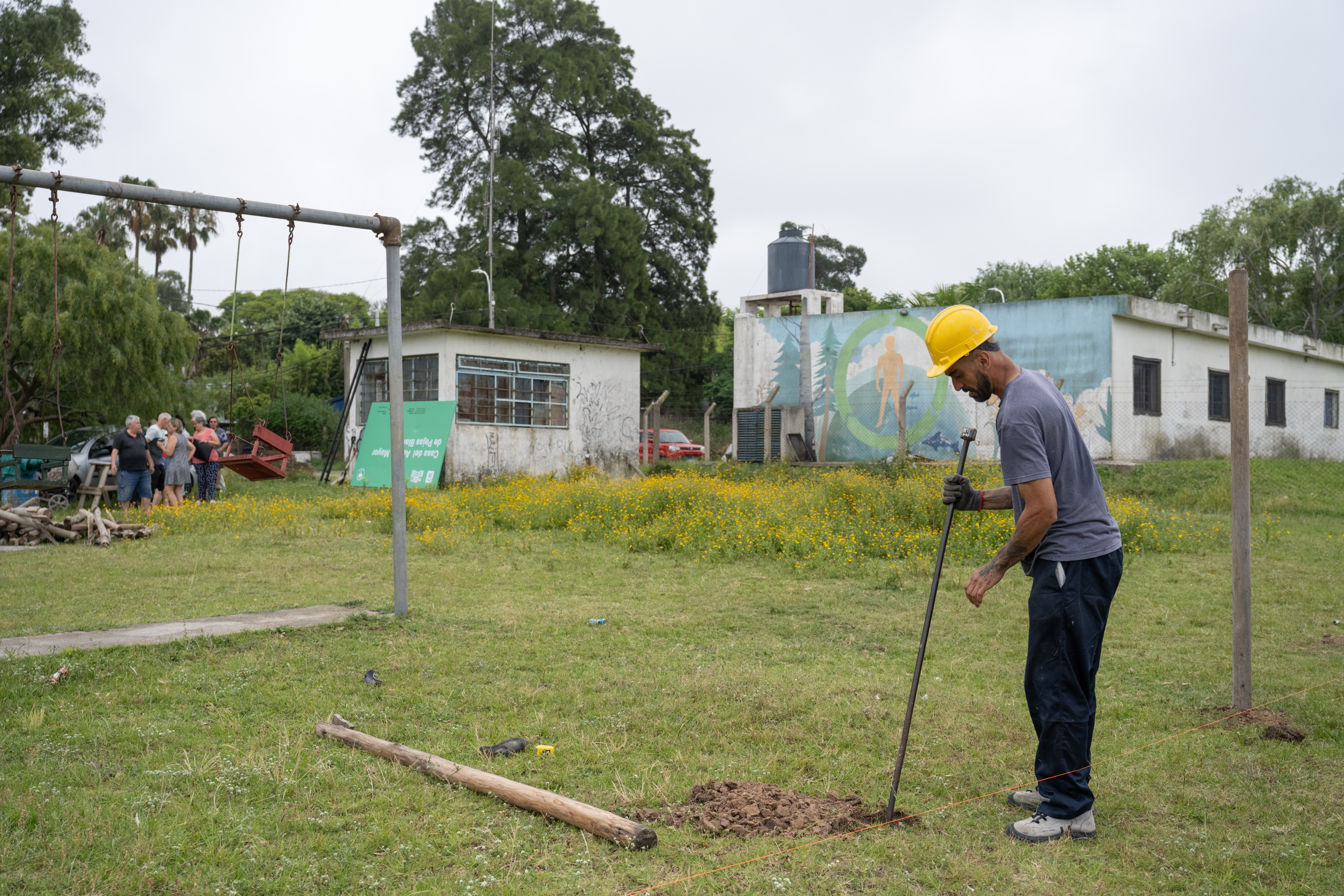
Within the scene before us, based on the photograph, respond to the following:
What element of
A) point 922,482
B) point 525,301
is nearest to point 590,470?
point 922,482

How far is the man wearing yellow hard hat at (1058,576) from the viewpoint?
3.68 meters

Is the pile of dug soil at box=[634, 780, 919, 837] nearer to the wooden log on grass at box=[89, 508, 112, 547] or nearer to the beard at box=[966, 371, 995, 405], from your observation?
the beard at box=[966, 371, 995, 405]

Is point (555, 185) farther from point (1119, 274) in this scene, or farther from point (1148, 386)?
point (1119, 274)

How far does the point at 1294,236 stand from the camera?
43.5m

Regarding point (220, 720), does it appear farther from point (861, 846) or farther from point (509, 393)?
point (509, 393)

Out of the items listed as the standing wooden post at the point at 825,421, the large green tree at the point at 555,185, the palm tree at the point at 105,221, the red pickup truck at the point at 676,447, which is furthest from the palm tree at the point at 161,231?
the standing wooden post at the point at 825,421

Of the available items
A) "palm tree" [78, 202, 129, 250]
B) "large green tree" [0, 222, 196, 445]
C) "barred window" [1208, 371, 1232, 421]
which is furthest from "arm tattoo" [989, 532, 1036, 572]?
"palm tree" [78, 202, 129, 250]

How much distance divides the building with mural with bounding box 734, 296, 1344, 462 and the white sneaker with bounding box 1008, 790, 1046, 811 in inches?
735

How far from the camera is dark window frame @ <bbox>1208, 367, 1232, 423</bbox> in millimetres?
24594

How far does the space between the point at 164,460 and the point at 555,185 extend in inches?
929

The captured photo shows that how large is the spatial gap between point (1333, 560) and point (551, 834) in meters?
10.7

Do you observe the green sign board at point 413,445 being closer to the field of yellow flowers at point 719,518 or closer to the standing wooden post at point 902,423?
the field of yellow flowers at point 719,518

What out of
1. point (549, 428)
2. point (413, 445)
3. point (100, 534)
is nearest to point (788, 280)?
point (549, 428)

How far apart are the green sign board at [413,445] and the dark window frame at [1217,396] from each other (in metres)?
18.1
